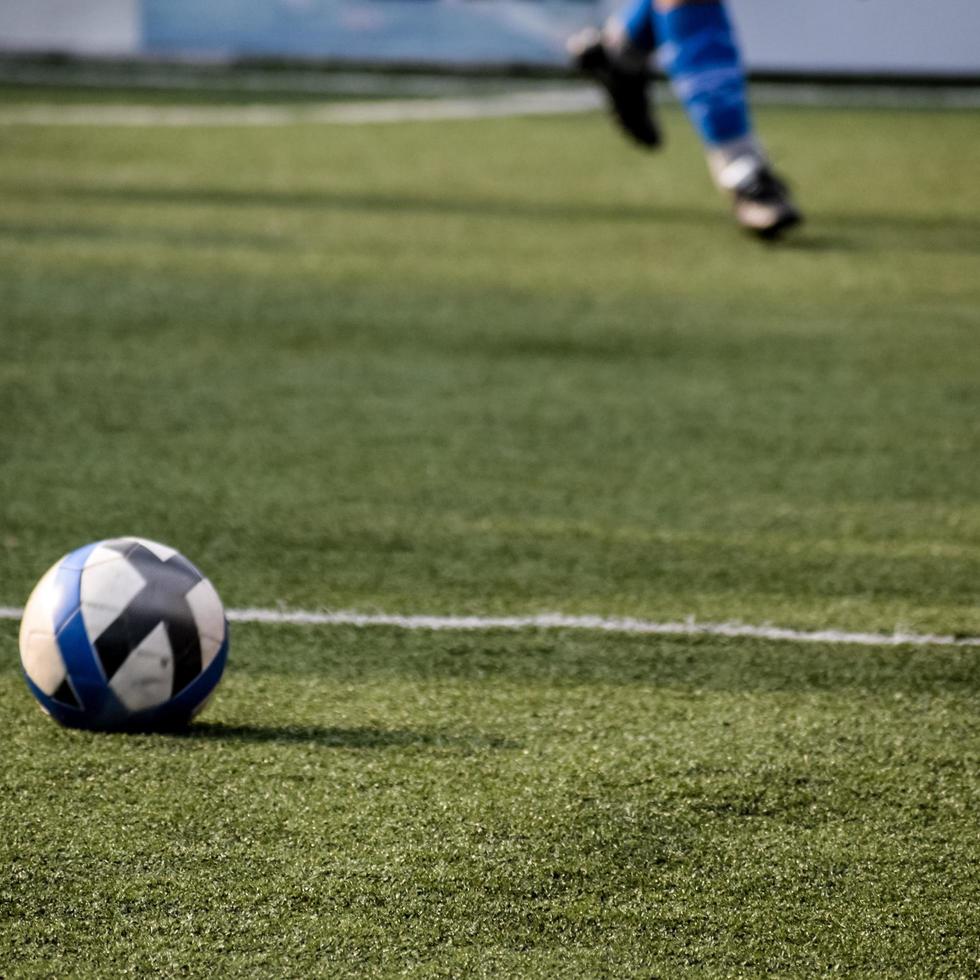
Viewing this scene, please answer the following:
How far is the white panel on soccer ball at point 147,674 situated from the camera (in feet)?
8.37

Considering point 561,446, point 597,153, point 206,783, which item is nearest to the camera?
point 206,783

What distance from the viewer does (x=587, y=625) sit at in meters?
3.25

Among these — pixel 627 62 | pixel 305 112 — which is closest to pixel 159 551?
pixel 627 62

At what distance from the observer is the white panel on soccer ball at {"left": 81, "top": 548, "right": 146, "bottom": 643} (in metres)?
2.55

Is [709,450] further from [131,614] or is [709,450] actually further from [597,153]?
[597,153]

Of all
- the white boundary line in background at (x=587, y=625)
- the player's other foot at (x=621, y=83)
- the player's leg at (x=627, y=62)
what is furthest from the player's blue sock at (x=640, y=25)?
the white boundary line in background at (x=587, y=625)

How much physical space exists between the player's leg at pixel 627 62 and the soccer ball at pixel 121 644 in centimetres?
507

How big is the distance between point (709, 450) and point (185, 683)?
2352mm

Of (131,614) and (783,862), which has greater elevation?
(131,614)

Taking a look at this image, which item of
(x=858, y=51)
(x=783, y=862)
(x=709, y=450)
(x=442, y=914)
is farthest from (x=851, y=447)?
(x=858, y=51)

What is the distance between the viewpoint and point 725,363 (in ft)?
18.3

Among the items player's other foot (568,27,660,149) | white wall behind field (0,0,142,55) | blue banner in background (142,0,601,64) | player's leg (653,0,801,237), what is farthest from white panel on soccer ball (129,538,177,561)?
white wall behind field (0,0,142,55)

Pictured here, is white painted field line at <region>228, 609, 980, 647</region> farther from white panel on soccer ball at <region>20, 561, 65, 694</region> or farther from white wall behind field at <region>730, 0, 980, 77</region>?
white wall behind field at <region>730, 0, 980, 77</region>

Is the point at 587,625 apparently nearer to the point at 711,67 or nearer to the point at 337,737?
the point at 337,737
